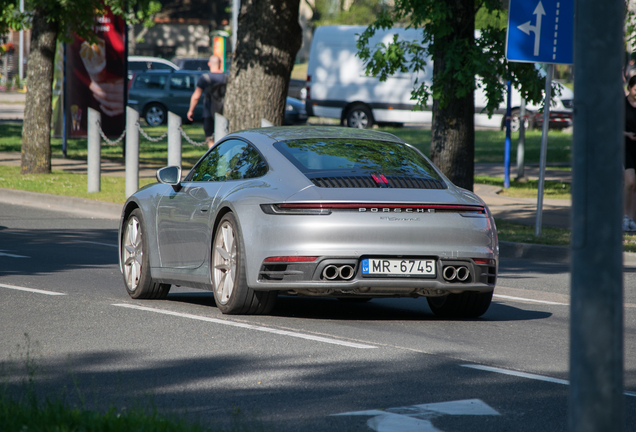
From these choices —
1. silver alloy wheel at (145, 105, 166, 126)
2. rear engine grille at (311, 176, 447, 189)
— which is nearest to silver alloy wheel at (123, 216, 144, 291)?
rear engine grille at (311, 176, 447, 189)

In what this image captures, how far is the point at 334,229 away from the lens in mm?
6574

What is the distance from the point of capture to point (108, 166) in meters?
22.6

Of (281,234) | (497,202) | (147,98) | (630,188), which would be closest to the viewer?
(281,234)

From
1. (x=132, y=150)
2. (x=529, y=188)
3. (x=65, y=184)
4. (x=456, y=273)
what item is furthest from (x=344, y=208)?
(x=529, y=188)

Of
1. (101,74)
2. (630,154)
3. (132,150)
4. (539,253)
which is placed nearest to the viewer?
(539,253)

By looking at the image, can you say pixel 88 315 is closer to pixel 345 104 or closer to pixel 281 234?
pixel 281 234

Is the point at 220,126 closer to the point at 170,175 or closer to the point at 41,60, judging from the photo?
the point at 41,60

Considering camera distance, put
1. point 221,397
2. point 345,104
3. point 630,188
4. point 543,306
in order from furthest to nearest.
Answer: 1. point 345,104
2. point 630,188
3. point 543,306
4. point 221,397

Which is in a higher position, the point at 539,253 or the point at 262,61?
the point at 262,61

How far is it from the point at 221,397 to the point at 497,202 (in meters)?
12.5

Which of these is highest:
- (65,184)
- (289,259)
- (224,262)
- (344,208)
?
(344,208)

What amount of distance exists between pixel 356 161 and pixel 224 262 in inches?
45.9

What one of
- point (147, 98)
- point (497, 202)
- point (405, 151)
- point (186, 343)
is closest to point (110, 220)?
point (497, 202)

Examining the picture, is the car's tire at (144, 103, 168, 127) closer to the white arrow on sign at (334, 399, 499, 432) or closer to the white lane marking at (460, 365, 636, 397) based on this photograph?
the white lane marking at (460, 365, 636, 397)
